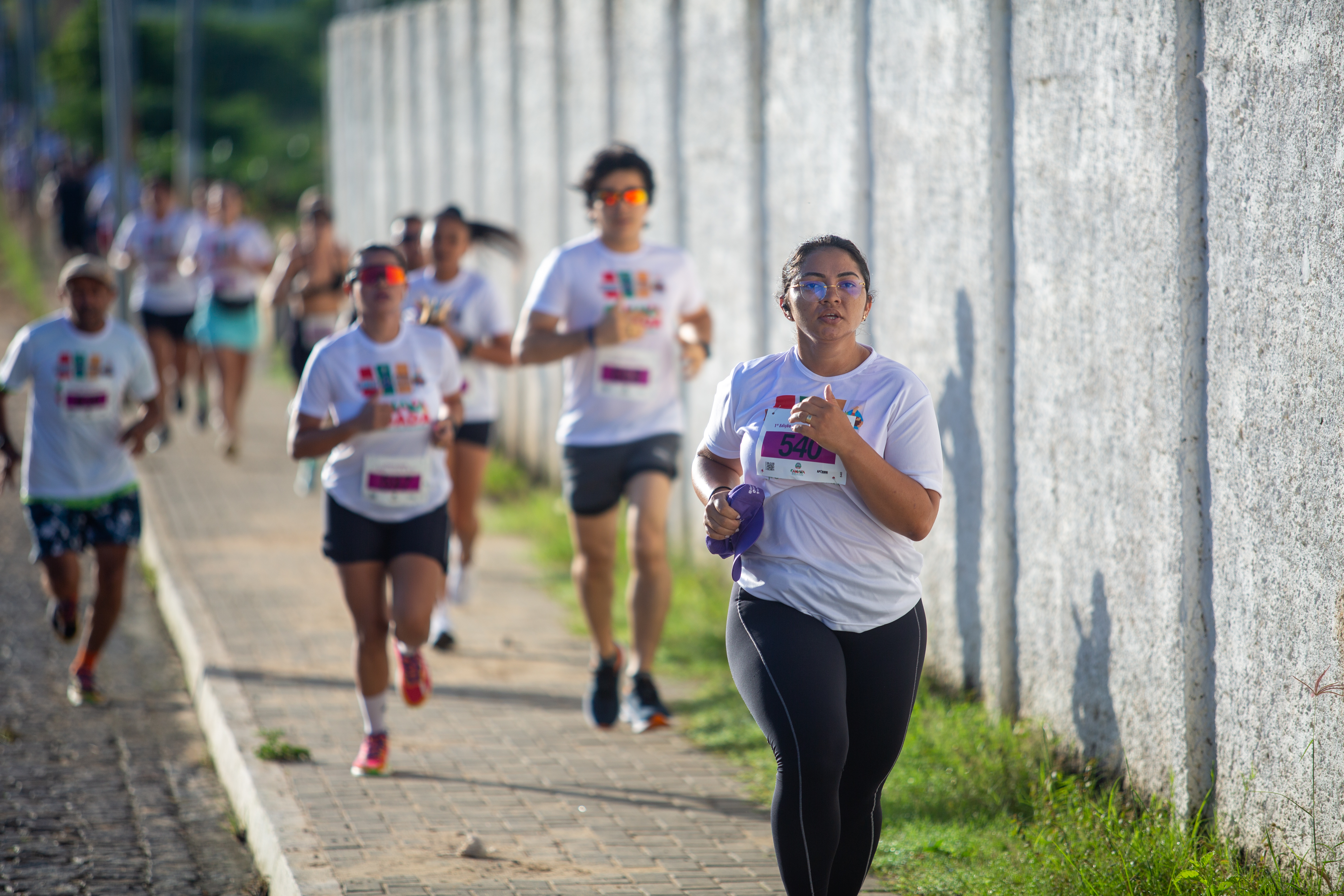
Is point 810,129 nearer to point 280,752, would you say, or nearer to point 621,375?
point 621,375

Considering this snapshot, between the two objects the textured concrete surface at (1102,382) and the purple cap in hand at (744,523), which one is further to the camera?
the textured concrete surface at (1102,382)

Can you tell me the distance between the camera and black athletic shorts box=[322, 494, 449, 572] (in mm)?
5848

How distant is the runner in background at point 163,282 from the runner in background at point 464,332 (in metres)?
6.09

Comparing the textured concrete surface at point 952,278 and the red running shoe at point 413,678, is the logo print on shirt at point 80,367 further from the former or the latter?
the textured concrete surface at point 952,278

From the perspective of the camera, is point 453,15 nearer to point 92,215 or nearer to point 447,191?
point 447,191

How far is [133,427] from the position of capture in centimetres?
718

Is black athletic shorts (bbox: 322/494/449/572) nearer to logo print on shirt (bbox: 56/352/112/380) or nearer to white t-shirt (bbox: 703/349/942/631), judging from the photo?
logo print on shirt (bbox: 56/352/112/380)

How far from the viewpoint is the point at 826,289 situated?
404 centimetres

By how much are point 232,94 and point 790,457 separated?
50611 millimetres

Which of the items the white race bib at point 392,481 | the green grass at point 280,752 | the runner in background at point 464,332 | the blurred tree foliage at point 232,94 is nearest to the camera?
the white race bib at point 392,481

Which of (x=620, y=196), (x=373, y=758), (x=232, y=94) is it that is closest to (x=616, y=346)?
(x=620, y=196)

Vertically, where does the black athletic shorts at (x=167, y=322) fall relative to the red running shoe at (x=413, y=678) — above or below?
above

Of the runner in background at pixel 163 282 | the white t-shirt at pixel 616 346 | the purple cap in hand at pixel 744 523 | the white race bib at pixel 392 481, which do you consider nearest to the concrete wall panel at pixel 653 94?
the white t-shirt at pixel 616 346

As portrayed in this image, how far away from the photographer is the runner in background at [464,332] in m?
8.16
